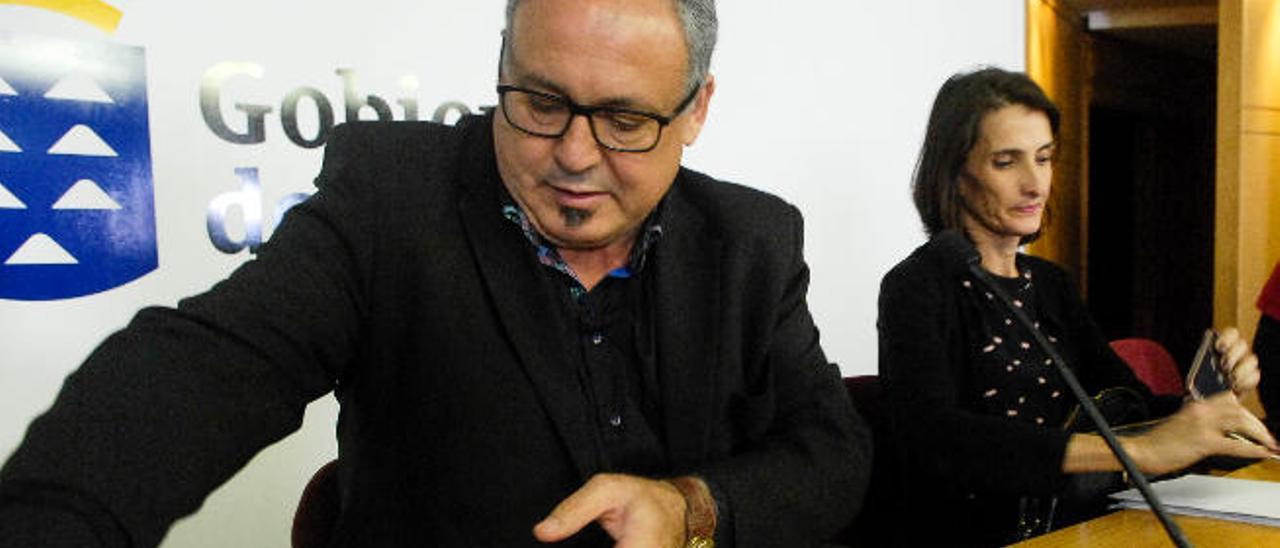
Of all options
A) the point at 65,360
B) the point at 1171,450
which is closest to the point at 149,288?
the point at 65,360

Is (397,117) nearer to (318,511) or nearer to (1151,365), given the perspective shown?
(318,511)

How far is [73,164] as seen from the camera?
73.8 inches

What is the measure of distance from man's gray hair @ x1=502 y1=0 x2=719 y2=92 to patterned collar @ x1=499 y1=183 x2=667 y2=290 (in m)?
0.18

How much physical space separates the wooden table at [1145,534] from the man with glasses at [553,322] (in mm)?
402

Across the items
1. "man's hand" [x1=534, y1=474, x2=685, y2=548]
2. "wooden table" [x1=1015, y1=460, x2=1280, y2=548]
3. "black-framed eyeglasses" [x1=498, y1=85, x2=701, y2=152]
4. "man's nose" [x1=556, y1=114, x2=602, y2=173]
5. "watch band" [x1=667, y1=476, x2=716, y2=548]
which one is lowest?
"wooden table" [x1=1015, y1=460, x2=1280, y2=548]

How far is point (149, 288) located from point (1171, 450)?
1738 mm

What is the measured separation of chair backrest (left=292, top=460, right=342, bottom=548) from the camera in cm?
135

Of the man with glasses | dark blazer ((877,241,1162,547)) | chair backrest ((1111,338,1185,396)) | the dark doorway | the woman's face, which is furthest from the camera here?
the dark doorway

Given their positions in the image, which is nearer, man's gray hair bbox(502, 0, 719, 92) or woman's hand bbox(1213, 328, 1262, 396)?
man's gray hair bbox(502, 0, 719, 92)

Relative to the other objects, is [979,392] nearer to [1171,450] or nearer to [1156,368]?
[1171,450]

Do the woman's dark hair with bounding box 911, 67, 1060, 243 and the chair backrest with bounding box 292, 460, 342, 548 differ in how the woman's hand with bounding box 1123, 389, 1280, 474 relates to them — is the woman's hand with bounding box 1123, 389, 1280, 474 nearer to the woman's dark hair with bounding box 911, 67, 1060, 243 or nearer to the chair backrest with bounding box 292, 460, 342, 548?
the woman's dark hair with bounding box 911, 67, 1060, 243

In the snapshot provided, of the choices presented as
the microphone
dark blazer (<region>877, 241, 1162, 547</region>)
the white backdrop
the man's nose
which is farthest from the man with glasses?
the white backdrop

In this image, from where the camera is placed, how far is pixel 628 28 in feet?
4.06

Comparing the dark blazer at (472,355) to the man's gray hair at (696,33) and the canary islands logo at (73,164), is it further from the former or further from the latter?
the canary islands logo at (73,164)
